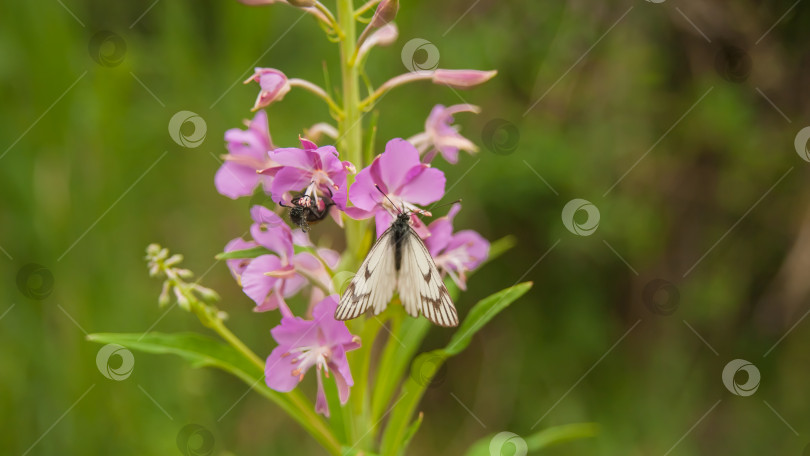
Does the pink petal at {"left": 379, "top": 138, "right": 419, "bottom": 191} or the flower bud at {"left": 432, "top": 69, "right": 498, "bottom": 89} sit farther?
the flower bud at {"left": 432, "top": 69, "right": 498, "bottom": 89}

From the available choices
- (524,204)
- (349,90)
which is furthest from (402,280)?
(524,204)

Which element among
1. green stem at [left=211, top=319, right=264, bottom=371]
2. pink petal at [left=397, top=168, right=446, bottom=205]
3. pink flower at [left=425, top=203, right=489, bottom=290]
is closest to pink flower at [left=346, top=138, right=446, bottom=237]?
pink petal at [left=397, top=168, right=446, bottom=205]

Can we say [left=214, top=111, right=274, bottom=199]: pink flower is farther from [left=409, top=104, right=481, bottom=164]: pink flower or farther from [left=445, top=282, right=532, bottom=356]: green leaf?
[left=445, top=282, right=532, bottom=356]: green leaf

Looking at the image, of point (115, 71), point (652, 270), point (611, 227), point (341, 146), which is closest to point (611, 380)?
point (652, 270)

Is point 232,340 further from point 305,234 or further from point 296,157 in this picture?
point 296,157

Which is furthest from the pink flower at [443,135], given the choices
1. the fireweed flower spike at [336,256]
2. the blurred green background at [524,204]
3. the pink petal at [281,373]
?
the blurred green background at [524,204]

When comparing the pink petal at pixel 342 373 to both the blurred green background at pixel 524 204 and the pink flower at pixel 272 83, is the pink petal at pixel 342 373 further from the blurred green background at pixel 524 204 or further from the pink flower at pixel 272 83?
the blurred green background at pixel 524 204
